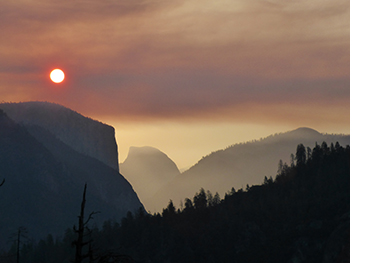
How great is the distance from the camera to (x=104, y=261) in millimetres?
26672
